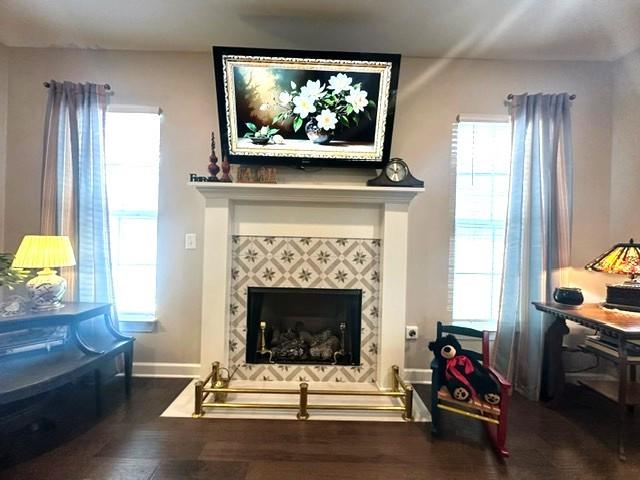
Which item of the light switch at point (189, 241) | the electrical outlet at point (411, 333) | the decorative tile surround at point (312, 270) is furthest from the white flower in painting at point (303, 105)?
the electrical outlet at point (411, 333)

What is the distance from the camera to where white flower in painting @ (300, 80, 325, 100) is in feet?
7.95

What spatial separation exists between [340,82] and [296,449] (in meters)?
2.32

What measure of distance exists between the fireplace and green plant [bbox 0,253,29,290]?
1482 mm

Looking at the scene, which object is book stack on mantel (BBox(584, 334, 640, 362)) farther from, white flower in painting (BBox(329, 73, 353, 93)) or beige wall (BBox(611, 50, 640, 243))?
white flower in painting (BBox(329, 73, 353, 93))

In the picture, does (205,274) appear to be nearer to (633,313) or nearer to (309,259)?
(309,259)

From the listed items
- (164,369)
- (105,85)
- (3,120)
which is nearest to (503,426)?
(164,369)

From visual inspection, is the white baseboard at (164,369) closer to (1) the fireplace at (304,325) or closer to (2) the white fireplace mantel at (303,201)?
(2) the white fireplace mantel at (303,201)

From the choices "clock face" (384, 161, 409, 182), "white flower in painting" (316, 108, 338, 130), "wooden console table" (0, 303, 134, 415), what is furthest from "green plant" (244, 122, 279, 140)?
"wooden console table" (0, 303, 134, 415)

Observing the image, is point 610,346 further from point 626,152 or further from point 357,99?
point 357,99

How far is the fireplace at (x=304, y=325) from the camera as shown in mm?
2625

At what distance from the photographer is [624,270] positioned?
2.14 metres

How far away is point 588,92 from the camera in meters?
2.72

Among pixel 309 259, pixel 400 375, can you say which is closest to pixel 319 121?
pixel 309 259

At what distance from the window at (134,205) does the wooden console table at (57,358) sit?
0.33 meters
